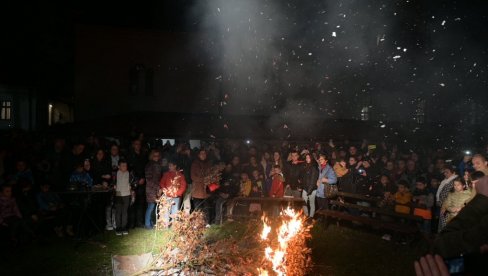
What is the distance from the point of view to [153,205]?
934 cm

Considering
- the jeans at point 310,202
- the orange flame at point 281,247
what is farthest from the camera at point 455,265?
the jeans at point 310,202

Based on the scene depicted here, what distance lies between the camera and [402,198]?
9.27m

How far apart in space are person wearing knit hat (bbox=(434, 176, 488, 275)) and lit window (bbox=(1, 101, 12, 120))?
32.6 meters

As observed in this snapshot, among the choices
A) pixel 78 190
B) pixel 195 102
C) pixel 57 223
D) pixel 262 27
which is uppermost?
pixel 262 27

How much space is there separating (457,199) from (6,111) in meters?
30.8

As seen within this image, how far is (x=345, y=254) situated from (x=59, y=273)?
5.47 m

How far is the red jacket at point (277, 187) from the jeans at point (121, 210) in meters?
4.12

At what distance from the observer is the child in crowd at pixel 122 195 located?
8819mm

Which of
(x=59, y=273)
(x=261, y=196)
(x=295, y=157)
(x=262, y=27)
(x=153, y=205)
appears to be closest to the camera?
(x=59, y=273)

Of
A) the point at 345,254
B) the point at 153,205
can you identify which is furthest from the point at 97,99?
the point at 345,254

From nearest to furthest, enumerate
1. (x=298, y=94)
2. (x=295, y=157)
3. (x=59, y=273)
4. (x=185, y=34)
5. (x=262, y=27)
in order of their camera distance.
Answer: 1. (x=59, y=273)
2. (x=295, y=157)
3. (x=262, y=27)
4. (x=298, y=94)
5. (x=185, y=34)

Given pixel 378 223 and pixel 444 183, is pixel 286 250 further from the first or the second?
pixel 444 183

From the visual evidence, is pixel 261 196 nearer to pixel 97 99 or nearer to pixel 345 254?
pixel 345 254

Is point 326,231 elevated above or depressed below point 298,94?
below
